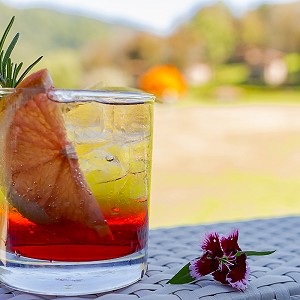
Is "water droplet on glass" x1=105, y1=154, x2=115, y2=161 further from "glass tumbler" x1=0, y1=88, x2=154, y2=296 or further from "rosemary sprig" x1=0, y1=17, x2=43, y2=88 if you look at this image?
"rosemary sprig" x1=0, y1=17, x2=43, y2=88

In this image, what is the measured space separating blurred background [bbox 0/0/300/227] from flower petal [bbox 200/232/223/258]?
136 inches

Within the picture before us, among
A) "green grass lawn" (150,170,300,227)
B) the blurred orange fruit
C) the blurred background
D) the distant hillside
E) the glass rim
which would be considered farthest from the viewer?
the blurred orange fruit

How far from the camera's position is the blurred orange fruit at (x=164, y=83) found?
9.64 m

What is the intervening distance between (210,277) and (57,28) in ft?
35.1

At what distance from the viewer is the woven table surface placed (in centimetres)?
50

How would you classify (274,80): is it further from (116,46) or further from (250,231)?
(250,231)

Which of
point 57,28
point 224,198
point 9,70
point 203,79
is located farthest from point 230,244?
point 203,79

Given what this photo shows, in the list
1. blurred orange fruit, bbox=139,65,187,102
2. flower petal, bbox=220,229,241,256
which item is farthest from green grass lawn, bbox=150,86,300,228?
flower petal, bbox=220,229,241,256

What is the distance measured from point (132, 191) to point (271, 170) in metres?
5.77

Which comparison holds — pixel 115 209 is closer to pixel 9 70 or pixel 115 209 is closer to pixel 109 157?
pixel 109 157

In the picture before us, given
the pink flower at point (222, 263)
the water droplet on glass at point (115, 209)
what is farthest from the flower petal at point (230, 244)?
the water droplet on glass at point (115, 209)

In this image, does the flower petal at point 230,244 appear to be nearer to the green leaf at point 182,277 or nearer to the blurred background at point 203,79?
the green leaf at point 182,277

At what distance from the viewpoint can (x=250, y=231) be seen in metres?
0.81

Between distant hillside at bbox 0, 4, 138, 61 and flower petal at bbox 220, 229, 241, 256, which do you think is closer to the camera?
flower petal at bbox 220, 229, 241, 256
